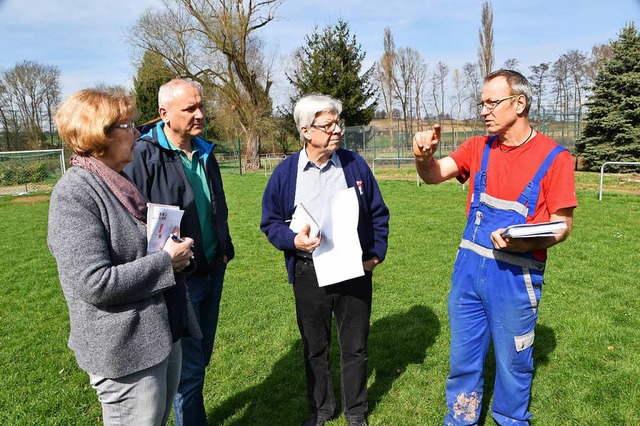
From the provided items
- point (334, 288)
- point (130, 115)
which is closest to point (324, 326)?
point (334, 288)

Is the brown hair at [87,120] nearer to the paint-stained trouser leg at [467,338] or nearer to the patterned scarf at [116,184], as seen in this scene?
the patterned scarf at [116,184]

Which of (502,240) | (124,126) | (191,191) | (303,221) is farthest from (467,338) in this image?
(124,126)

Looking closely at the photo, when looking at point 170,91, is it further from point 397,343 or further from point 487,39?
point 487,39

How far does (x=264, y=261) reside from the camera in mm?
6938

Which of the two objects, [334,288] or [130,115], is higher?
[130,115]

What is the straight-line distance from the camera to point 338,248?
251cm

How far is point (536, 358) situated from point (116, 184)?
353 cm

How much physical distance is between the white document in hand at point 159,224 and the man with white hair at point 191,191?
21.8 inches

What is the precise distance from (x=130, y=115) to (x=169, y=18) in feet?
99.7

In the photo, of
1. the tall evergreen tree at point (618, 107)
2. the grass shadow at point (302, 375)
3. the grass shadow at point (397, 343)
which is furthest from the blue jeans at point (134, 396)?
the tall evergreen tree at point (618, 107)

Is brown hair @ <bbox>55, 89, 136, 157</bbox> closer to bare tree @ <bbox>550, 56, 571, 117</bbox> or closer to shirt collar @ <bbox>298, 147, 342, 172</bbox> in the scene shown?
shirt collar @ <bbox>298, 147, 342, 172</bbox>

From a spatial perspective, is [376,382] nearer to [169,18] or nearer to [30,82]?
[169,18]

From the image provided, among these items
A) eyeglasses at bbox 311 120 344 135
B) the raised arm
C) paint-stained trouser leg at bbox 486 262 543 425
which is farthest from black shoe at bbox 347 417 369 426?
eyeglasses at bbox 311 120 344 135

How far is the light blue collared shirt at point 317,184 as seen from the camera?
8.82ft
